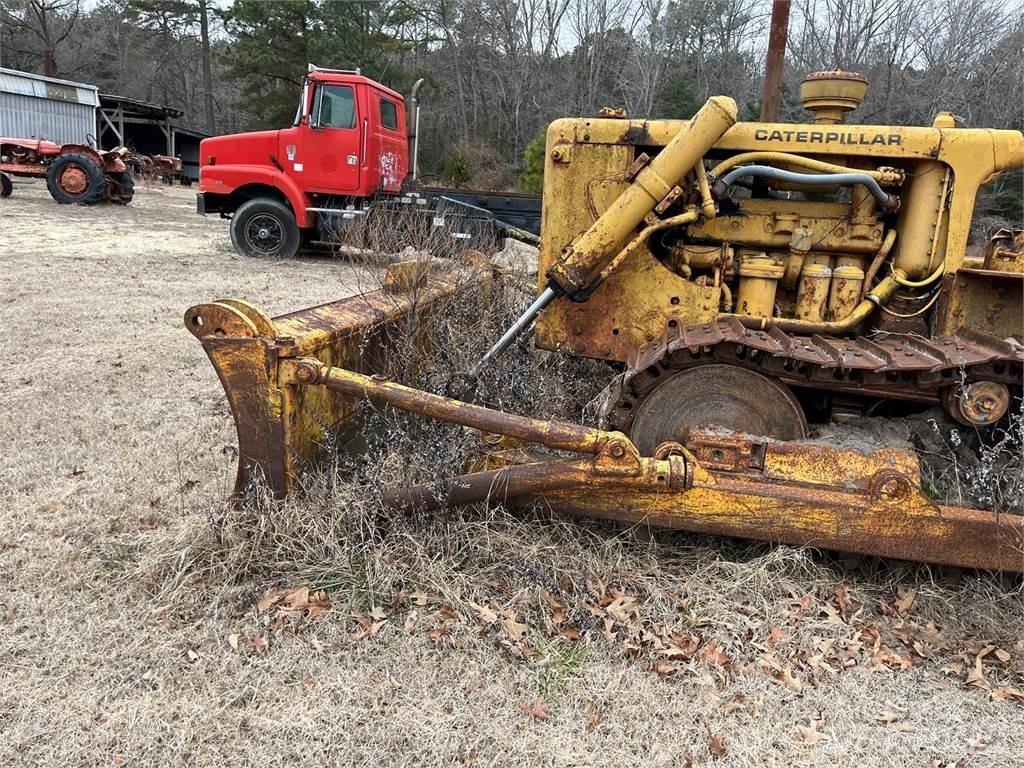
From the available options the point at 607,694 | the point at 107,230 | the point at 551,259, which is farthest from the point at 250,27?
the point at 607,694

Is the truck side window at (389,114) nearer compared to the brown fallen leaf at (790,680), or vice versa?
the brown fallen leaf at (790,680)

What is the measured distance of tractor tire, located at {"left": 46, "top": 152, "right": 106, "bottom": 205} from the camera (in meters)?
17.9

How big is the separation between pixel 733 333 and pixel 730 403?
0.31m

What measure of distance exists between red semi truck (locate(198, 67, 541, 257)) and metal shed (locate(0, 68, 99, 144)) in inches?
660

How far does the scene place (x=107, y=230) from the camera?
14.8m

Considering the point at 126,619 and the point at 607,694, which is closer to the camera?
the point at 607,694

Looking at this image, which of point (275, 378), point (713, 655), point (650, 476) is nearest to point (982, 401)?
point (650, 476)

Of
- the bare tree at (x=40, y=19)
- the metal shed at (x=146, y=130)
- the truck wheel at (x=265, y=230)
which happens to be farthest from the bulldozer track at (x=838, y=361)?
the bare tree at (x=40, y=19)

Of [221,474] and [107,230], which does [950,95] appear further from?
[221,474]

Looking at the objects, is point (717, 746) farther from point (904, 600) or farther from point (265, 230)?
point (265, 230)

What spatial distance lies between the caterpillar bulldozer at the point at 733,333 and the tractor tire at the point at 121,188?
17.1m

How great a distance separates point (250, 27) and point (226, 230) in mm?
14744

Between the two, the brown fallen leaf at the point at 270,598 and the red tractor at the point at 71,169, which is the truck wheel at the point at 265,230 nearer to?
the red tractor at the point at 71,169

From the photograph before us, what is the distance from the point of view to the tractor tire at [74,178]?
17891mm
